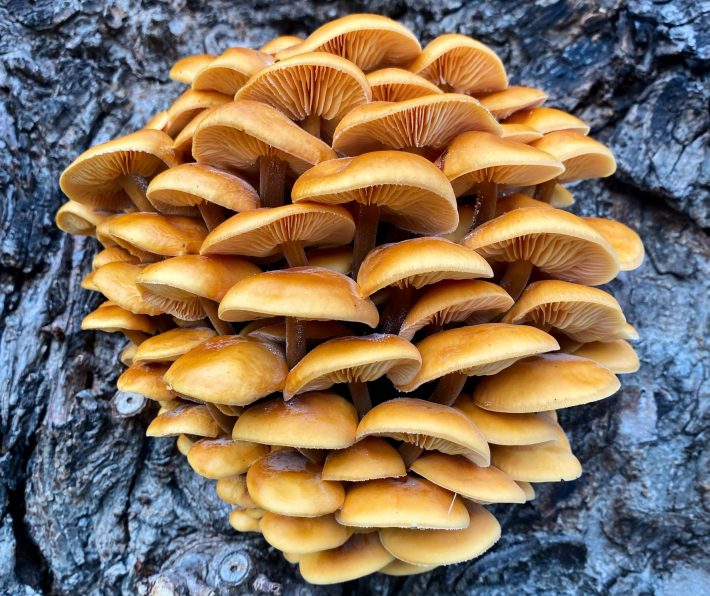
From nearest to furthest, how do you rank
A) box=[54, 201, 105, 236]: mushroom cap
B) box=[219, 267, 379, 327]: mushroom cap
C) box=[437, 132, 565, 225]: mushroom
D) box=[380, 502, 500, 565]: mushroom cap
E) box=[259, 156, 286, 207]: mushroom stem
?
box=[219, 267, 379, 327]: mushroom cap < box=[437, 132, 565, 225]: mushroom < box=[380, 502, 500, 565]: mushroom cap < box=[259, 156, 286, 207]: mushroom stem < box=[54, 201, 105, 236]: mushroom cap

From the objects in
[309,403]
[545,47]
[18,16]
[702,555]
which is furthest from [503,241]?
[18,16]

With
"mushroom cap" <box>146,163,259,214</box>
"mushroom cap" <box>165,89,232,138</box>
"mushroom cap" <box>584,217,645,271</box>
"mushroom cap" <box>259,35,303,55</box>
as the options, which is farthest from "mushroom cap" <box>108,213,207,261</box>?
"mushroom cap" <box>584,217,645,271</box>

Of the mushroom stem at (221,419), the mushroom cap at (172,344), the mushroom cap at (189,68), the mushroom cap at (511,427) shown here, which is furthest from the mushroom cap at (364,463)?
the mushroom cap at (189,68)

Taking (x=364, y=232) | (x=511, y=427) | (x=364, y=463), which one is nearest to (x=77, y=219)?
(x=364, y=232)

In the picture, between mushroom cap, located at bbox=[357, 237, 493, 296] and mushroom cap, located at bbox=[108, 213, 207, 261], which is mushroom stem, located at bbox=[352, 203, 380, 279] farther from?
mushroom cap, located at bbox=[108, 213, 207, 261]

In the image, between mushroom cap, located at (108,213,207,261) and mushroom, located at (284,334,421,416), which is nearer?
mushroom, located at (284,334,421,416)

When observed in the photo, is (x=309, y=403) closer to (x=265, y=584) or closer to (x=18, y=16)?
(x=265, y=584)
